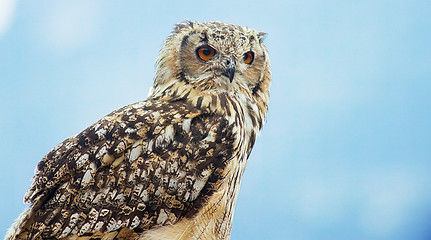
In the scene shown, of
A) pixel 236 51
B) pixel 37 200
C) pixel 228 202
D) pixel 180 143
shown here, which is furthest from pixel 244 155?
pixel 37 200

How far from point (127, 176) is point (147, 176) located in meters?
0.06

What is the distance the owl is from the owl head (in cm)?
5

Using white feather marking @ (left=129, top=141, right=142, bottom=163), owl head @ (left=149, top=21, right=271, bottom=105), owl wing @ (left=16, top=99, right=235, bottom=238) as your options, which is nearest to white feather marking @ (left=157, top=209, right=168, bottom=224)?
owl wing @ (left=16, top=99, right=235, bottom=238)

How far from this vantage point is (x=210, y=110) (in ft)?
5.70

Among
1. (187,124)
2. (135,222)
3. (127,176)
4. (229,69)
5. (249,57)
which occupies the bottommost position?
(135,222)

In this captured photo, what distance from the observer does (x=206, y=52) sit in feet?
6.12

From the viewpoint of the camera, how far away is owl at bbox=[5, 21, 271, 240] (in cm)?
148

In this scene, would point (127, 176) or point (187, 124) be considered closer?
point (127, 176)

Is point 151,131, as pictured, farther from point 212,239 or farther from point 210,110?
point 212,239

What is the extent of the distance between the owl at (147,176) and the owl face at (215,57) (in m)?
0.05

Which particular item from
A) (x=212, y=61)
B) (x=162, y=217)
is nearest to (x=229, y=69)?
(x=212, y=61)

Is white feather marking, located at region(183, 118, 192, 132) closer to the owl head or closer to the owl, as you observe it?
the owl

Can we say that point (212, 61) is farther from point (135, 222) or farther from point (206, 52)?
point (135, 222)

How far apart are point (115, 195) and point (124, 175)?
0.07 meters
